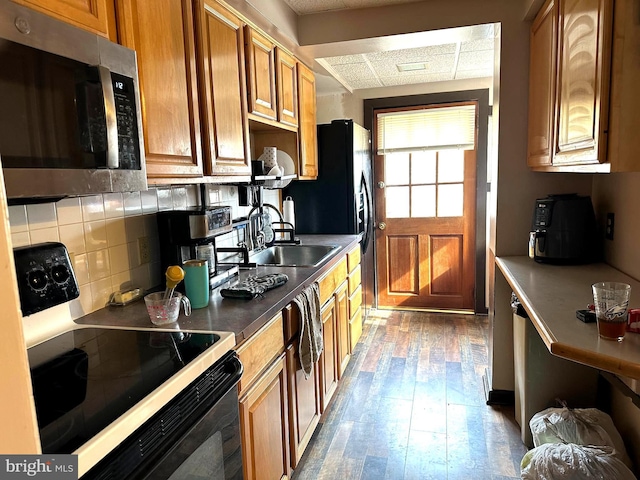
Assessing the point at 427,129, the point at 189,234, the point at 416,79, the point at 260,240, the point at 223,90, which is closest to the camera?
the point at 189,234

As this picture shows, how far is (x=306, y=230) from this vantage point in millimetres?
3564

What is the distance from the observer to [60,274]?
4.42ft

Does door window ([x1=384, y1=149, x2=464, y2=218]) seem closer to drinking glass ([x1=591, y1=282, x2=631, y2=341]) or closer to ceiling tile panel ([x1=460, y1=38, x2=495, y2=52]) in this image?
ceiling tile panel ([x1=460, y1=38, x2=495, y2=52])

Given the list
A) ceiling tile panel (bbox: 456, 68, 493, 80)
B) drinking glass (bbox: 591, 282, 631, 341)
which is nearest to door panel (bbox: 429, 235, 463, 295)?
ceiling tile panel (bbox: 456, 68, 493, 80)

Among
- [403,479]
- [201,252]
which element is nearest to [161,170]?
[201,252]

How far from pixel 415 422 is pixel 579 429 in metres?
0.86

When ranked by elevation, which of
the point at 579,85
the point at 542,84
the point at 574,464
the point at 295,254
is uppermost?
the point at 542,84

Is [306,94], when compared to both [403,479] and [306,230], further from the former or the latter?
[403,479]

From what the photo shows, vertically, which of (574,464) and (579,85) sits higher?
(579,85)

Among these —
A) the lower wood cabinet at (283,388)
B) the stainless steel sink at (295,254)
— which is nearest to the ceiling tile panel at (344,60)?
the stainless steel sink at (295,254)

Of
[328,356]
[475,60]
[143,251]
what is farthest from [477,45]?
[143,251]

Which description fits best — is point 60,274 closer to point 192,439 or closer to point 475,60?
point 192,439

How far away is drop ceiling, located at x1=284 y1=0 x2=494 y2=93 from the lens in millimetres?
2500

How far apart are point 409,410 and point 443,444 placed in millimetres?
355
